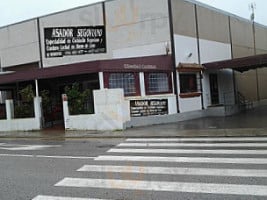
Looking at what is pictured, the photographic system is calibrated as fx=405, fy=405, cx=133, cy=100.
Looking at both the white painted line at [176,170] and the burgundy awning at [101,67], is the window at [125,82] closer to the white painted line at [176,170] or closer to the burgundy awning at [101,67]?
the burgundy awning at [101,67]

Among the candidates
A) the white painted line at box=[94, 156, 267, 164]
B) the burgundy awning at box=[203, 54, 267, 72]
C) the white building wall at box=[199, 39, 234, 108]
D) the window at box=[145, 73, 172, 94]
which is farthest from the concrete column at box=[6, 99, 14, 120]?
the white painted line at box=[94, 156, 267, 164]

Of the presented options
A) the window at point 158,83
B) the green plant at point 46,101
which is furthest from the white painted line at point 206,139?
the green plant at point 46,101

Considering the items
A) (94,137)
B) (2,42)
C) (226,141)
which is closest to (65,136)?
(94,137)

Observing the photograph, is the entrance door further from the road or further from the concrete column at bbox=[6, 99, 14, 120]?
the road

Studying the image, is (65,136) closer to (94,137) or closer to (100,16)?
(94,137)

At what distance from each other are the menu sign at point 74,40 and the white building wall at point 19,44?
14.0 ft

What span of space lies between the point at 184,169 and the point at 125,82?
11954mm

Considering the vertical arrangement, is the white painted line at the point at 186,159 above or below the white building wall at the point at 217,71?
below

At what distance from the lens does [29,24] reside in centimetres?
2912

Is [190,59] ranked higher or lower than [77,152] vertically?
higher

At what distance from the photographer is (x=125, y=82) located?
67.6 feet

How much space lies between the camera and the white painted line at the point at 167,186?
22.8 feet

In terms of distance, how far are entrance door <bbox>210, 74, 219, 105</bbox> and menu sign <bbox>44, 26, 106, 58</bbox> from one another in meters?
7.43

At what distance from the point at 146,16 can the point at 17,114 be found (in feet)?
30.4
